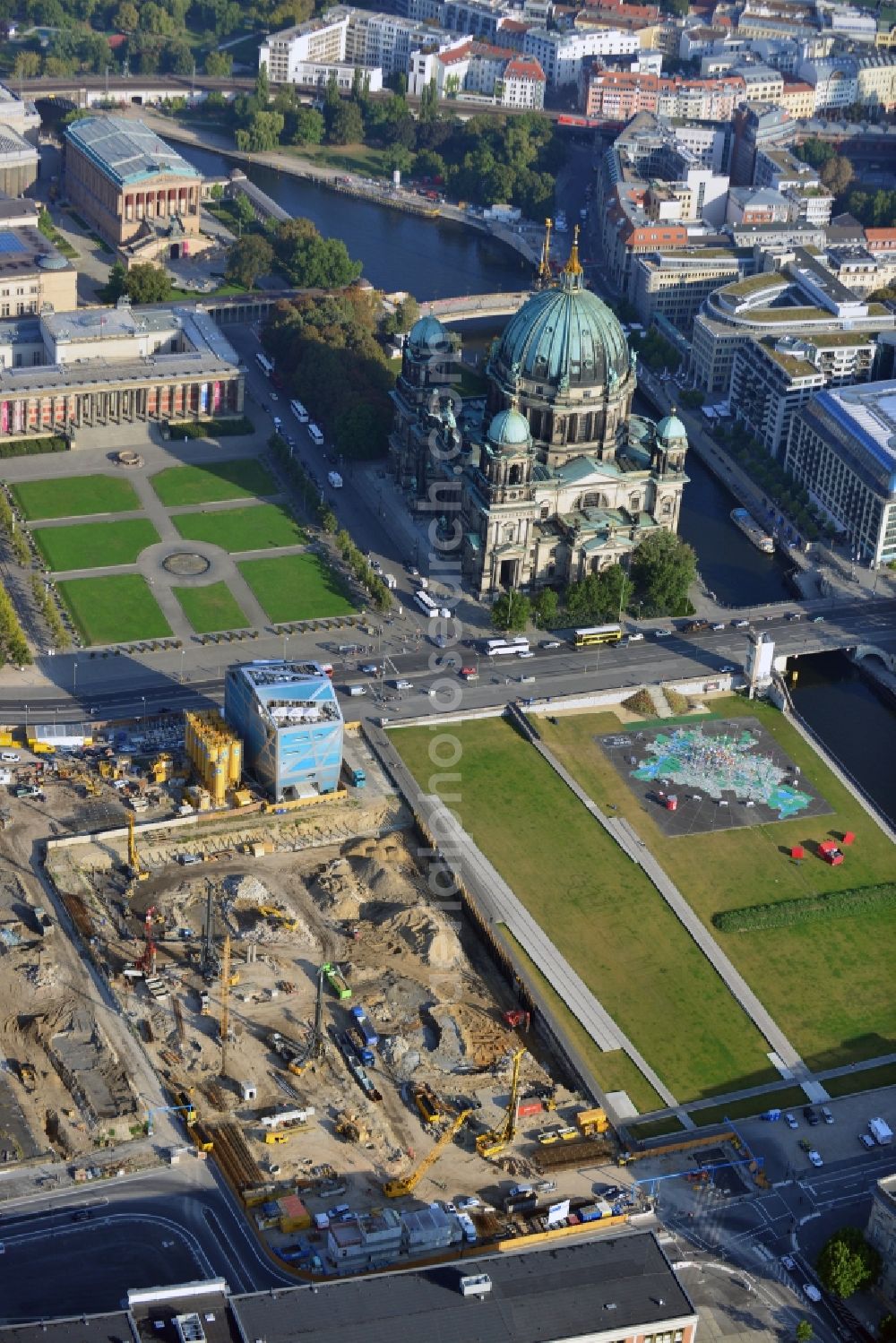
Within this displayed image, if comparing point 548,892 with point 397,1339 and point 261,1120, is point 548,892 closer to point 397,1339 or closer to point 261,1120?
point 261,1120

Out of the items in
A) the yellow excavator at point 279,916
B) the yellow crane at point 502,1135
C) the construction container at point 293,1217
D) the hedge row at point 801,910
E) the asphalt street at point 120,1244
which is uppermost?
the hedge row at point 801,910

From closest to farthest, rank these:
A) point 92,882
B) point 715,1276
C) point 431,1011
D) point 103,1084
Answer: point 715,1276
point 103,1084
point 431,1011
point 92,882

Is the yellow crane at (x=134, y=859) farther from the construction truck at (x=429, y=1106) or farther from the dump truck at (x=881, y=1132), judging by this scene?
the dump truck at (x=881, y=1132)

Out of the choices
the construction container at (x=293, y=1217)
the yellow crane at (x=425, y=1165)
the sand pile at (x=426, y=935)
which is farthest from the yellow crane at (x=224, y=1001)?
the yellow crane at (x=425, y=1165)

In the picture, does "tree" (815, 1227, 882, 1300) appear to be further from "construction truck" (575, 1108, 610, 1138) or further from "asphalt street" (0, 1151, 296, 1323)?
"asphalt street" (0, 1151, 296, 1323)

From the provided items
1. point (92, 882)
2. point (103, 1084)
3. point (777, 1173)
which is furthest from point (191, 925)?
point (777, 1173)

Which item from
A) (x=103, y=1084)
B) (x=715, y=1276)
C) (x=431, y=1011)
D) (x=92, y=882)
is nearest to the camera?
(x=715, y=1276)

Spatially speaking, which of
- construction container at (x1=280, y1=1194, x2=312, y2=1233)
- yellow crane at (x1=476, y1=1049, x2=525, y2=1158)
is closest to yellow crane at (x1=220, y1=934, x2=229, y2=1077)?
construction container at (x1=280, y1=1194, x2=312, y2=1233)
